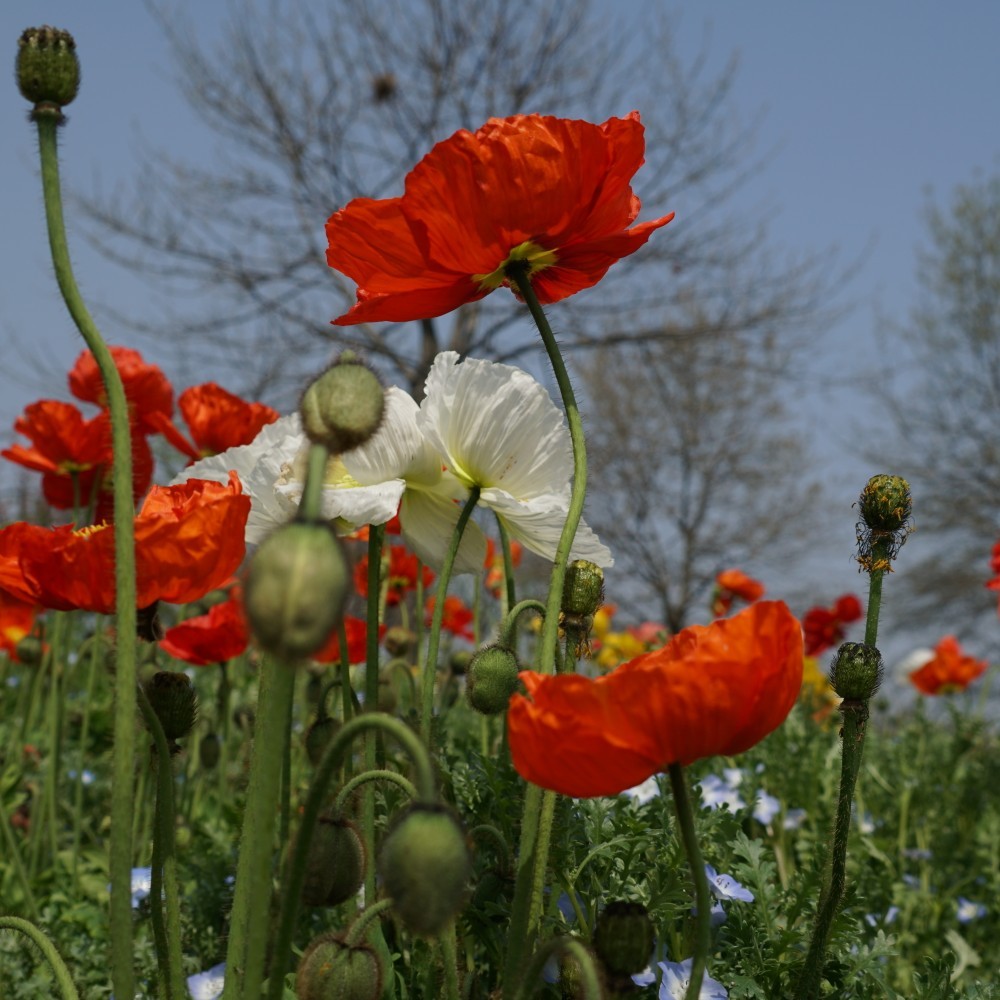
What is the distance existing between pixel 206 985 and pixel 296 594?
122 cm

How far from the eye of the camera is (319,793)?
2.34ft

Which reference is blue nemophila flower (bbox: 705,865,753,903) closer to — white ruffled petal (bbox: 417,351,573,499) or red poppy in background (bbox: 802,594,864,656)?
white ruffled petal (bbox: 417,351,573,499)

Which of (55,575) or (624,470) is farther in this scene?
(624,470)

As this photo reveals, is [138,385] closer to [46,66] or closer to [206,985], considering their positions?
[206,985]

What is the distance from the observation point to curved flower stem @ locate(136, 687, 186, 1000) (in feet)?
3.12

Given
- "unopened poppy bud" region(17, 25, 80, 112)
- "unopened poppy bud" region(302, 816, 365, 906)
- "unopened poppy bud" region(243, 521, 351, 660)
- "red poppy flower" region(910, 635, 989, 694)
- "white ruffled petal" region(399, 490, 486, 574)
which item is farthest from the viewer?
"red poppy flower" region(910, 635, 989, 694)

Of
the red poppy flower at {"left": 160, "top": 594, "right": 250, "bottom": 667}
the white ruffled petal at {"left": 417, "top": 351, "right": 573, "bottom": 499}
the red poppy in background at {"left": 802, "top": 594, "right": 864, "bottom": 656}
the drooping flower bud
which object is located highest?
the red poppy in background at {"left": 802, "top": 594, "right": 864, "bottom": 656}

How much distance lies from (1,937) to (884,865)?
5.22 ft

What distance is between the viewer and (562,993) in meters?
1.04

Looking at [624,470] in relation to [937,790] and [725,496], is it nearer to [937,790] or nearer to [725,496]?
[725,496]

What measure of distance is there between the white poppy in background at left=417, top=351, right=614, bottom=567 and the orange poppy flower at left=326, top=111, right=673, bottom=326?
9 cm

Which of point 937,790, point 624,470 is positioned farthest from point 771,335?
→ point 937,790

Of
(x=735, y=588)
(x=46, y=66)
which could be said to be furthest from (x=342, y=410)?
(x=735, y=588)

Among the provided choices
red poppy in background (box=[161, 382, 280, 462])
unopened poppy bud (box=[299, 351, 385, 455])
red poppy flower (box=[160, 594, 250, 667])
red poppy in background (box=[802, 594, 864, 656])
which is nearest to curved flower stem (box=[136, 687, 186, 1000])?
unopened poppy bud (box=[299, 351, 385, 455])
